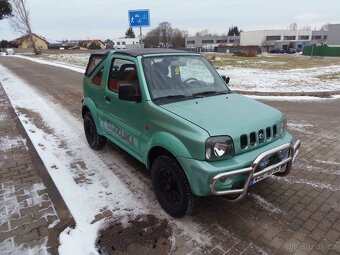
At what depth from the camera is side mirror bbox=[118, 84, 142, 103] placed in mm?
3539

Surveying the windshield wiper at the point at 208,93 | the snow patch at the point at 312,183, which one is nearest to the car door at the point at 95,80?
the windshield wiper at the point at 208,93

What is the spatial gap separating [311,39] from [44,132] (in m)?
120

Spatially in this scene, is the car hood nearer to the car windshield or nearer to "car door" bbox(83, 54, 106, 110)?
the car windshield

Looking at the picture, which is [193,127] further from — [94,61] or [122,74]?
[94,61]

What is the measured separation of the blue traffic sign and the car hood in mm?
12096

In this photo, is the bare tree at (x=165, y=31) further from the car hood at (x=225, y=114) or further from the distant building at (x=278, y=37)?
the car hood at (x=225, y=114)

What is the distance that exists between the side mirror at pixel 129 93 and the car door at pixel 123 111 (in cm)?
7

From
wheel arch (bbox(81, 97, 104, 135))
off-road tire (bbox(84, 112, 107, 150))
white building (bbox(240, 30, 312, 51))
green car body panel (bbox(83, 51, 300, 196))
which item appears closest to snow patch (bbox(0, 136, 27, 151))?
off-road tire (bbox(84, 112, 107, 150))

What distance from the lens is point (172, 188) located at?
3385mm

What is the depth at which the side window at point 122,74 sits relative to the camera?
12.9 ft

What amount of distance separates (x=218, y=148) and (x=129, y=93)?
1361 mm

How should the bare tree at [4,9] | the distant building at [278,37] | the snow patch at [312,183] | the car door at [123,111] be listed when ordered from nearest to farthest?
the car door at [123,111], the snow patch at [312,183], the bare tree at [4,9], the distant building at [278,37]

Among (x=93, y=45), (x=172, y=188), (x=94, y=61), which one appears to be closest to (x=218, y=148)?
(x=172, y=188)

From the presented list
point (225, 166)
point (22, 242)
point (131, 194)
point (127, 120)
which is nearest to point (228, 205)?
point (225, 166)
